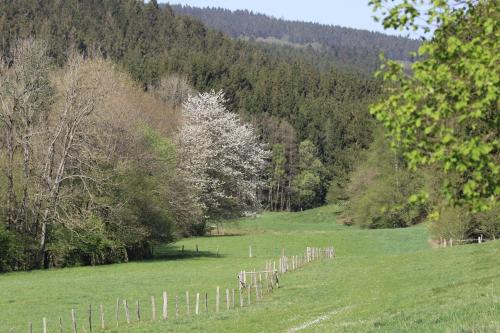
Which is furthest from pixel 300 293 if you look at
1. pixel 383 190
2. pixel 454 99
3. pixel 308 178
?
pixel 308 178

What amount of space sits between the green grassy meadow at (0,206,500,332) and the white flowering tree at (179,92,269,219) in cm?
1564

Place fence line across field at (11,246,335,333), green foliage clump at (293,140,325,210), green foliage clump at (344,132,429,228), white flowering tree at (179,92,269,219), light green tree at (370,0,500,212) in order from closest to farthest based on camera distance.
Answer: light green tree at (370,0,500,212) < fence line across field at (11,246,335,333) < white flowering tree at (179,92,269,219) < green foliage clump at (344,132,429,228) < green foliage clump at (293,140,325,210)

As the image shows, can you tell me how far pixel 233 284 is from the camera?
43.2 metres

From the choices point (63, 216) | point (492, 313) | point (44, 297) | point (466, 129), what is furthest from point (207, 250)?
point (466, 129)

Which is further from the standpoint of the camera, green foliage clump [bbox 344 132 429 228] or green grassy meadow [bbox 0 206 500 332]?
green foliage clump [bbox 344 132 429 228]

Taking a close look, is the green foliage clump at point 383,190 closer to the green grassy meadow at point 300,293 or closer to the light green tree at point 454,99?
the green grassy meadow at point 300,293

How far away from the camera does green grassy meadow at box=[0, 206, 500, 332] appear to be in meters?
19.5

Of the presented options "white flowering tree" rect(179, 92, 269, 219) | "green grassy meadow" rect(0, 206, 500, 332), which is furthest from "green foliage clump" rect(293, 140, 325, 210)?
"green grassy meadow" rect(0, 206, 500, 332)

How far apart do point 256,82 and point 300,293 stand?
138m

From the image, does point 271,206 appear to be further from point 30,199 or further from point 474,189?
point 474,189

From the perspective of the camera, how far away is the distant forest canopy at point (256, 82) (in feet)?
475

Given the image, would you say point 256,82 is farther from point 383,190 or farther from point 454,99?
point 454,99

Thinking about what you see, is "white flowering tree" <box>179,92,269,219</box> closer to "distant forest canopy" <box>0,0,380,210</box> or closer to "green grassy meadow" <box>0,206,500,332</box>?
"green grassy meadow" <box>0,206,500,332</box>

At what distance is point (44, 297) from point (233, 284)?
11.6 metres
